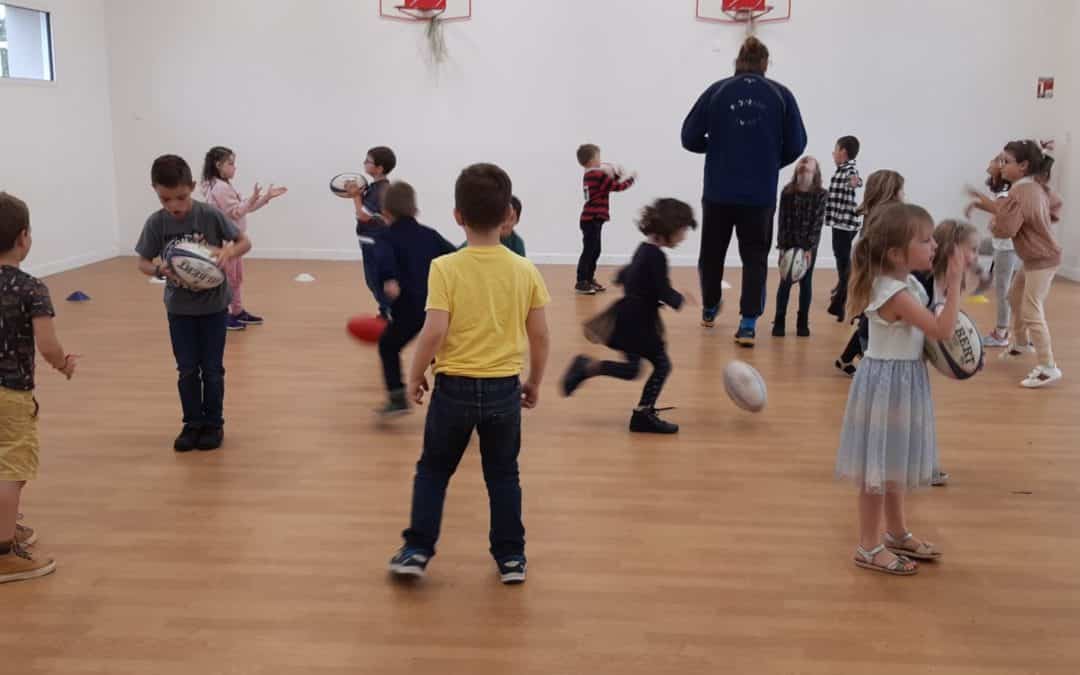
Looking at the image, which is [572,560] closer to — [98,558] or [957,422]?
[98,558]

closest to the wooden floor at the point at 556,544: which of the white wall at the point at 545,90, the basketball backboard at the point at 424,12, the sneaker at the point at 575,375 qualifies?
the sneaker at the point at 575,375

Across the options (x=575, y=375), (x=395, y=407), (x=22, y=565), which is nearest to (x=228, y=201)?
(x=395, y=407)

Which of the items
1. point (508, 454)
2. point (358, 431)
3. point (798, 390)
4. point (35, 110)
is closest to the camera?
point (508, 454)

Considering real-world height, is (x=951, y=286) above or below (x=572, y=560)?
above

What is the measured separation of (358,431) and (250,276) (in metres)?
5.59

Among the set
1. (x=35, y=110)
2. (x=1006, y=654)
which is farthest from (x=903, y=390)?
(x=35, y=110)

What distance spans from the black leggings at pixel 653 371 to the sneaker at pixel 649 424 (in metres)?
0.03

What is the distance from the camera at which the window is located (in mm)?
9180

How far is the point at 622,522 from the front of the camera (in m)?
3.70

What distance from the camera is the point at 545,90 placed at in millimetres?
10742

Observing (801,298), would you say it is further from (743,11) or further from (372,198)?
(743,11)

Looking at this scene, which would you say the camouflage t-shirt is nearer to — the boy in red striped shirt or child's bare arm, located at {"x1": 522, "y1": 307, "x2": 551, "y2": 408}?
child's bare arm, located at {"x1": 522, "y1": 307, "x2": 551, "y2": 408}

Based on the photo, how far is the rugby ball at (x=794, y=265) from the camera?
6.90m

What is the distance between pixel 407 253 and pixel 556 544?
180 cm
